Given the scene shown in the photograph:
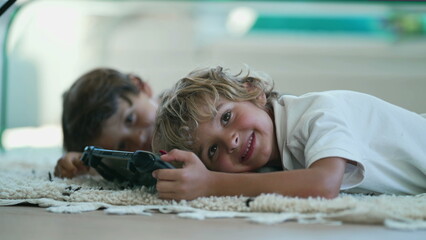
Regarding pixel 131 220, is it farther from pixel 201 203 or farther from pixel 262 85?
pixel 262 85

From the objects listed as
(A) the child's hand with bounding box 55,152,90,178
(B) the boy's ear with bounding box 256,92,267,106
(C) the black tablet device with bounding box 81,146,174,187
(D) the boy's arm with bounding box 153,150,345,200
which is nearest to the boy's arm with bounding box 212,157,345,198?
(D) the boy's arm with bounding box 153,150,345,200

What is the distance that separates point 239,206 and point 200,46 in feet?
6.48

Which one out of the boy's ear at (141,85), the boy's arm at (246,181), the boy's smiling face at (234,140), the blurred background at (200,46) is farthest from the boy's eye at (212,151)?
the blurred background at (200,46)

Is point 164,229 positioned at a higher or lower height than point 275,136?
lower

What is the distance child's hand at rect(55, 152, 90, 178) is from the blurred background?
3.49 feet

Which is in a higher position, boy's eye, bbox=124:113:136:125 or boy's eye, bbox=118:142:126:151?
boy's eye, bbox=124:113:136:125

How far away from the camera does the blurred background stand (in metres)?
2.39

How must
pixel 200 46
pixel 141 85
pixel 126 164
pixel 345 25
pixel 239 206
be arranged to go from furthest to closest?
pixel 200 46
pixel 345 25
pixel 141 85
pixel 126 164
pixel 239 206

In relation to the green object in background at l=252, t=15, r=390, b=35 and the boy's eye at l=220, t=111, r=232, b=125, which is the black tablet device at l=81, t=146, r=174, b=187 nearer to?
the boy's eye at l=220, t=111, r=232, b=125

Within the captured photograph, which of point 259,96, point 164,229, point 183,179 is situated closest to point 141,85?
point 259,96

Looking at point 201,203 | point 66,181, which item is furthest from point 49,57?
point 201,203

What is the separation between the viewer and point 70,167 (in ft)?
4.34

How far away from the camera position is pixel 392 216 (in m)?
0.72

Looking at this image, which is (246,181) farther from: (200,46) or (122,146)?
(200,46)
